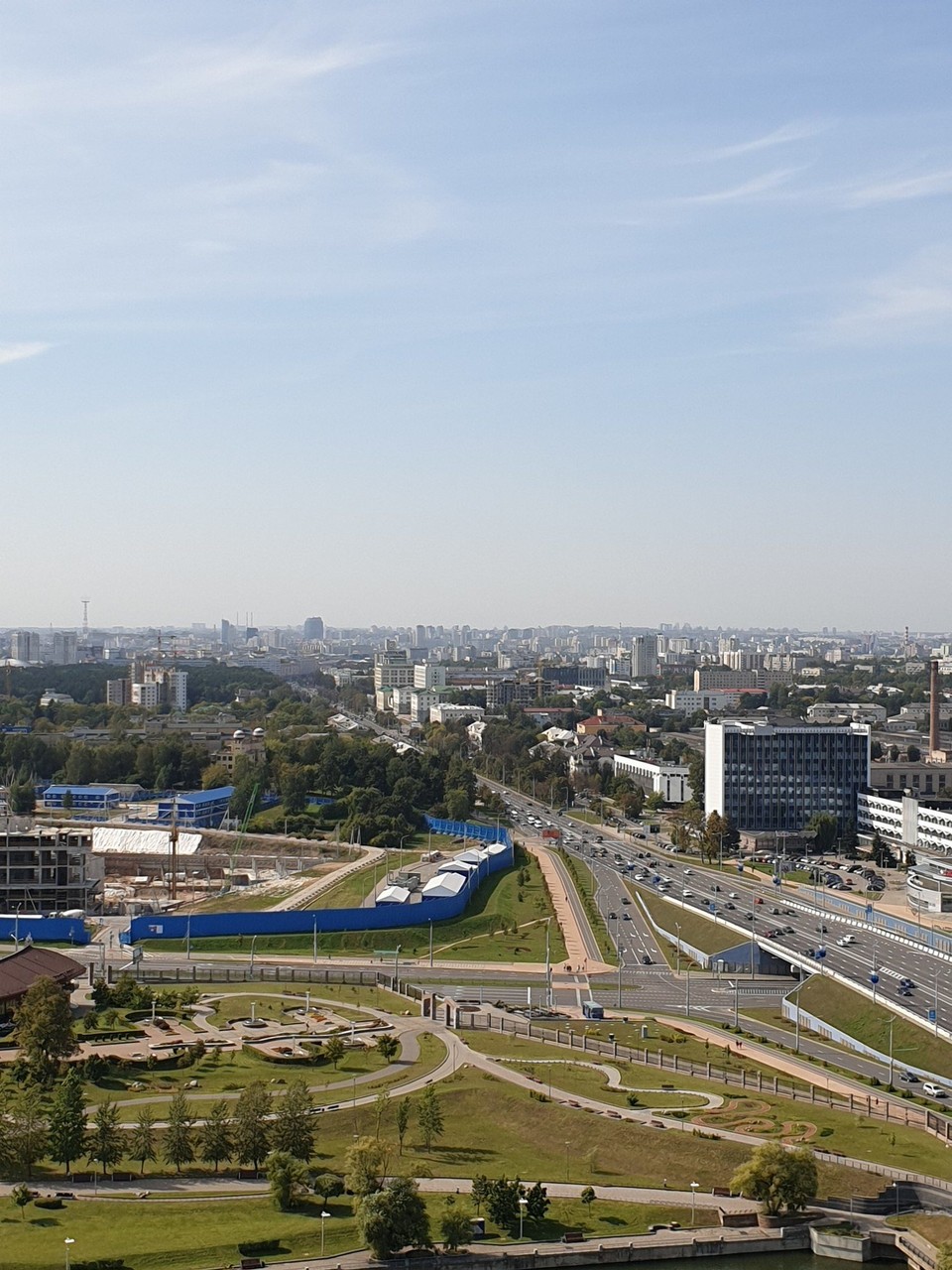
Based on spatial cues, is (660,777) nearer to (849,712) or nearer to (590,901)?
(590,901)

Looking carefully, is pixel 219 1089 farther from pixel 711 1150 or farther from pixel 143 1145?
pixel 711 1150

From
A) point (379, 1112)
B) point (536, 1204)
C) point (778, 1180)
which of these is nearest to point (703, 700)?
point (379, 1112)

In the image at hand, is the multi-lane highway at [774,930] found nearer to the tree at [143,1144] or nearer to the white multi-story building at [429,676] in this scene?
the tree at [143,1144]

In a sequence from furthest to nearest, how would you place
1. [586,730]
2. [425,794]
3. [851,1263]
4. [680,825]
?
1. [586,730]
2. [425,794]
3. [680,825]
4. [851,1263]

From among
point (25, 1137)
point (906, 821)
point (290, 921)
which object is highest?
point (906, 821)

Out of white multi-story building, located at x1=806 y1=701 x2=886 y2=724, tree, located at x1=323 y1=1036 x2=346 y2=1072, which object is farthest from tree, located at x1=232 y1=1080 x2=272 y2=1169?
white multi-story building, located at x1=806 y1=701 x2=886 y2=724

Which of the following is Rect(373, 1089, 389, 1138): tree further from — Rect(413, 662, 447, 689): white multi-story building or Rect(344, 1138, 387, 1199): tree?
Rect(413, 662, 447, 689): white multi-story building

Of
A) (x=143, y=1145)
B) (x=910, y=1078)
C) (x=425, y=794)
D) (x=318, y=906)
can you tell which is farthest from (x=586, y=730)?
(x=143, y=1145)
